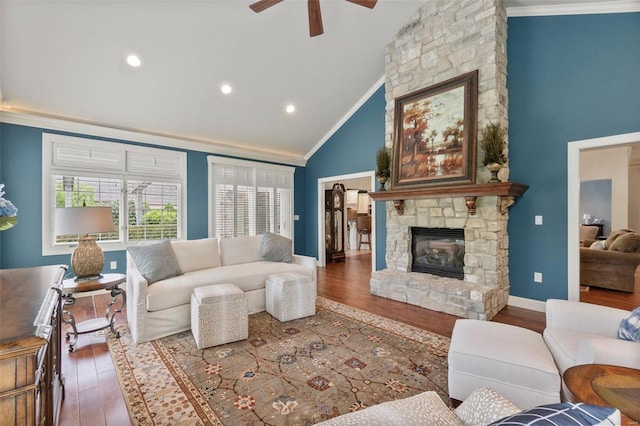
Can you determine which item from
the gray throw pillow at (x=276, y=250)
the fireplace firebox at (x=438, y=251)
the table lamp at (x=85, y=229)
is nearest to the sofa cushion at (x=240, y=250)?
the gray throw pillow at (x=276, y=250)

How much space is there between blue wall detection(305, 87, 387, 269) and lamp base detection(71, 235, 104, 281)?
4.24m

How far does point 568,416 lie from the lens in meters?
0.56

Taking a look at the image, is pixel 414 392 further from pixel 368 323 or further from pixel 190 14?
pixel 190 14

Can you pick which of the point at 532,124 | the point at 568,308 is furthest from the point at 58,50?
the point at 532,124

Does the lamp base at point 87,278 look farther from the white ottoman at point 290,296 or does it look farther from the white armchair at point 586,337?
the white armchair at point 586,337

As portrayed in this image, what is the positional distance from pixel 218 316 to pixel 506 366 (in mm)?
2274

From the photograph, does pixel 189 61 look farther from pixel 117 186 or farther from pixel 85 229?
pixel 85 229

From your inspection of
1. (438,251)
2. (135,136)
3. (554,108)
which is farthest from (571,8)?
(135,136)

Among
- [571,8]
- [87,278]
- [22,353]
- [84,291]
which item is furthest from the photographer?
[571,8]

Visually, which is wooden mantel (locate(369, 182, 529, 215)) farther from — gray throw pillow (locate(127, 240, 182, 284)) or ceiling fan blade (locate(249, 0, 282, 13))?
gray throw pillow (locate(127, 240, 182, 284))

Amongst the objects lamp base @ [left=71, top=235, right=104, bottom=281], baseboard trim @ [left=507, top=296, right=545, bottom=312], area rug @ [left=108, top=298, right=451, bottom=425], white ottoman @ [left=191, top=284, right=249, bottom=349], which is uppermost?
lamp base @ [left=71, top=235, right=104, bottom=281]

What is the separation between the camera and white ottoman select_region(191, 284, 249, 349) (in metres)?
2.58

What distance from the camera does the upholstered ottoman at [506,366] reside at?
1.50 m

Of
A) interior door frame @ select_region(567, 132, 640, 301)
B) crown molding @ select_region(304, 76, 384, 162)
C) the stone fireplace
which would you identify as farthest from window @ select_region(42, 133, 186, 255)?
interior door frame @ select_region(567, 132, 640, 301)
